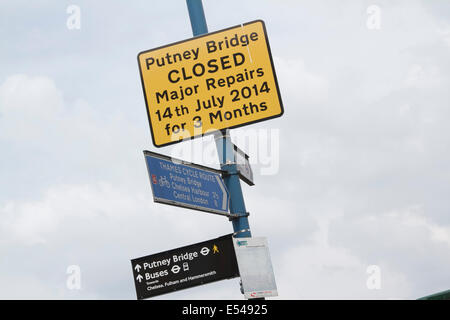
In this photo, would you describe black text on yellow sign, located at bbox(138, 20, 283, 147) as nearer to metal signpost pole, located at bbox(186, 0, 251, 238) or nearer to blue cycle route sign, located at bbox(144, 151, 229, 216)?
metal signpost pole, located at bbox(186, 0, 251, 238)

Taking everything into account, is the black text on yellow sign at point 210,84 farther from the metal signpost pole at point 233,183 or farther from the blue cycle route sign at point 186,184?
the blue cycle route sign at point 186,184

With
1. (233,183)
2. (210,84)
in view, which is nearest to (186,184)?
(233,183)

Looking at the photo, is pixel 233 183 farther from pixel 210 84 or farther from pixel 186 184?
pixel 210 84

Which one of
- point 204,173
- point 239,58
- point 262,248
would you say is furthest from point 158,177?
point 239,58

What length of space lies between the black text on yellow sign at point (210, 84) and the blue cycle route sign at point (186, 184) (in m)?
0.70

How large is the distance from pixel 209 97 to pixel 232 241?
1.86 m

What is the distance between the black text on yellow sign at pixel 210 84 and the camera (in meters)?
7.71

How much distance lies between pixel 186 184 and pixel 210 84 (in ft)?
4.99

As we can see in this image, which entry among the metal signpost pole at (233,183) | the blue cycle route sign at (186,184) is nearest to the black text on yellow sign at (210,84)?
the metal signpost pole at (233,183)

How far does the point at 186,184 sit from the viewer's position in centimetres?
698
